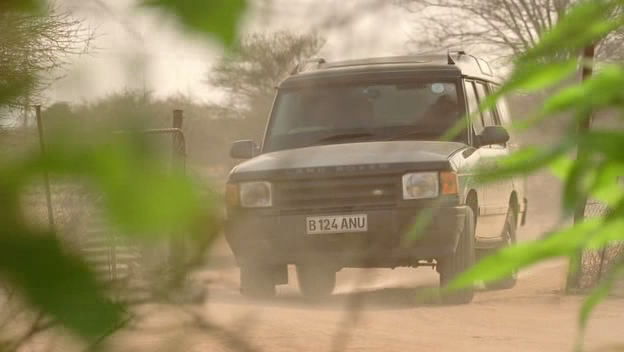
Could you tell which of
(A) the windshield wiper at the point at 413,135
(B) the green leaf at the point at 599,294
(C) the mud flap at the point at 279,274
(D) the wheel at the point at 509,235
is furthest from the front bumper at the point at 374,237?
(B) the green leaf at the point at 599,294

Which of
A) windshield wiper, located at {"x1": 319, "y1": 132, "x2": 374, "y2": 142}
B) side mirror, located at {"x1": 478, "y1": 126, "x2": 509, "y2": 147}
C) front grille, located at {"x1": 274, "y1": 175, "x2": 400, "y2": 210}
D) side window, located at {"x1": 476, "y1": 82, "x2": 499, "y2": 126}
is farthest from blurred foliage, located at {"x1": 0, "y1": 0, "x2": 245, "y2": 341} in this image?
side window, located at {"x1": 476, "y1": 82, "x2": 499, "y2": 126}

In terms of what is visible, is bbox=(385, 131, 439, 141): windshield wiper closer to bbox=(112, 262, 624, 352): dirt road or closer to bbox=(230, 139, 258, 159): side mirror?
bbox=(230, 139, 258, 159): side mirror

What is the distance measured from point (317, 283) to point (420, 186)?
4.68 ft

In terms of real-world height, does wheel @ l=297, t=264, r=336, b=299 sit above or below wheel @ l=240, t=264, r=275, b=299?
below

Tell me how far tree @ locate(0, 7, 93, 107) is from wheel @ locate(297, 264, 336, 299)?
8.27m

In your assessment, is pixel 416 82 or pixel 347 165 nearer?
pixel 347 165

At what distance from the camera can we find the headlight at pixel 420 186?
325 inches

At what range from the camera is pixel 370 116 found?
880 centimetres

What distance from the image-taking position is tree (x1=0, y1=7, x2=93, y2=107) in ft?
1.99

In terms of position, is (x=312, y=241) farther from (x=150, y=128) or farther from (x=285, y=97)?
(x=150, y=128)

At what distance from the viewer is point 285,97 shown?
9039 millimetres

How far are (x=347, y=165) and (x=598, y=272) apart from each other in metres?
3.38

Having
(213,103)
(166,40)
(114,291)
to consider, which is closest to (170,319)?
(114,291)

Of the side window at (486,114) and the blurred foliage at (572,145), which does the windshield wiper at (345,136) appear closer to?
the side window at (486,114)
